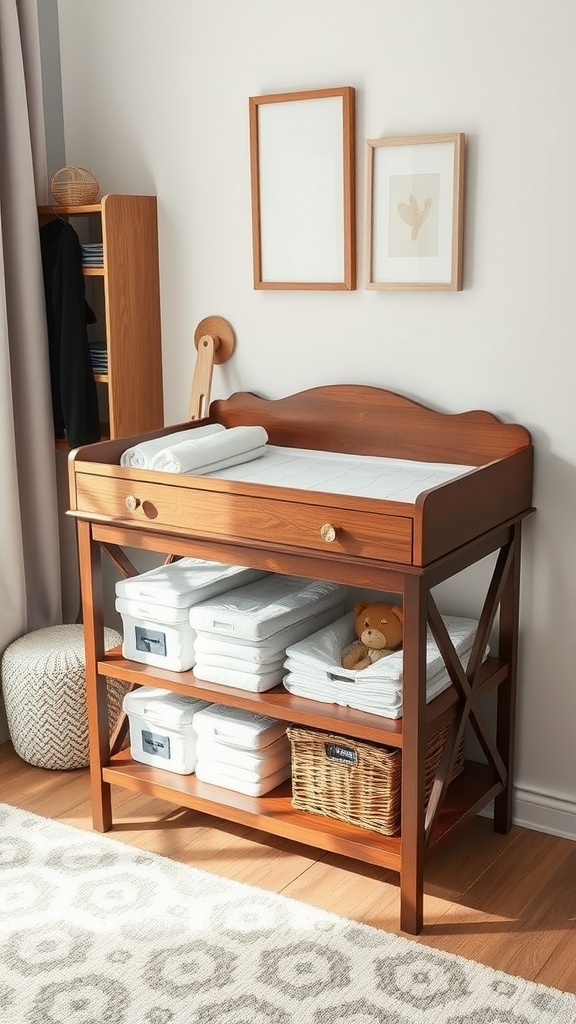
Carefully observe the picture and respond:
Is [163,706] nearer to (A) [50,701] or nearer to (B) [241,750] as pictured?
(B) [241,750]

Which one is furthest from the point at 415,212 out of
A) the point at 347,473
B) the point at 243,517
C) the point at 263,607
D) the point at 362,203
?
the point at 263,607

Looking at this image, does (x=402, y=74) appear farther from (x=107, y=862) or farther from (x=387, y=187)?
(x=107, y=862)

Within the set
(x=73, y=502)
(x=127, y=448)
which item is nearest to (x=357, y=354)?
(x=127, y=448)

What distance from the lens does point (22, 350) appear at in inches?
121

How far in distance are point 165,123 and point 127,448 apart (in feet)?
3.16

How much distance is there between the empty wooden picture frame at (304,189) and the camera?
2650 millimetres

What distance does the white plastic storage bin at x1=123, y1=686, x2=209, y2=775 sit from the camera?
2.62 m

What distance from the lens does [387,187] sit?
8.47ft

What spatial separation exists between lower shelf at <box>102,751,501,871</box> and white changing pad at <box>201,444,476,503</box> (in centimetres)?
73

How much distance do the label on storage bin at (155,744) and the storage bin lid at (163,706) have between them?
35 millimetres

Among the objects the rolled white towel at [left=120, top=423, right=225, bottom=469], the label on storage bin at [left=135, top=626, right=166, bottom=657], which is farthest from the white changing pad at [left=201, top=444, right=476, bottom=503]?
the label on storage bin at [left=135, top=626, right=166, bottom=657]

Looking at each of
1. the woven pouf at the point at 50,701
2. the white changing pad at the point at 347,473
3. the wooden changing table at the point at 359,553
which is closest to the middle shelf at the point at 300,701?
the wooden changing table at the point at 359,553

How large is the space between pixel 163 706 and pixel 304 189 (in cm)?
133

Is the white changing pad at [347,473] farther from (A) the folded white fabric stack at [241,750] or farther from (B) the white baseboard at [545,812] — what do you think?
(B) the white baseboard at [545,812]
